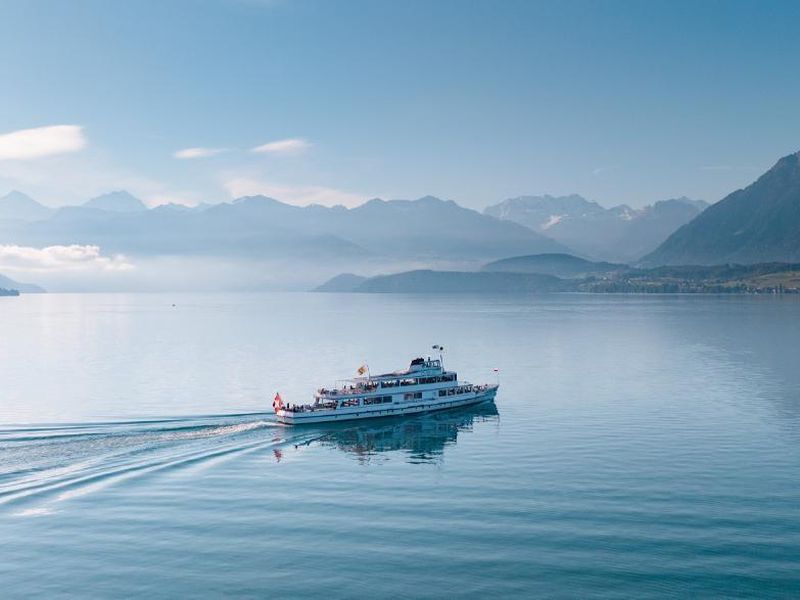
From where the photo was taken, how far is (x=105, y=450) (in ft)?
288

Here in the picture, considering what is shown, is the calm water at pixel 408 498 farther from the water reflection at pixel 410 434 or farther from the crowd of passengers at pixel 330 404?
the crowd of passengers at pixel 330 404

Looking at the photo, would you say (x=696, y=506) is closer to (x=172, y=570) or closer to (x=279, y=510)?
(x=279, y=510)

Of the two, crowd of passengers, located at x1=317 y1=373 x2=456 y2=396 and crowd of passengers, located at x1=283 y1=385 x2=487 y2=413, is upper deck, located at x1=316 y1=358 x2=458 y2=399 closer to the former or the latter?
crowd of passengers, located at x1=317 y1=373 x2=456 y2=396

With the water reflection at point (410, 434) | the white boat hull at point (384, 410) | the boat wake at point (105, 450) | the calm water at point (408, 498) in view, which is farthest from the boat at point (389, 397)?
the boat wake at point (105, 450)

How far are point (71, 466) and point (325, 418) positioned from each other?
1553 inches

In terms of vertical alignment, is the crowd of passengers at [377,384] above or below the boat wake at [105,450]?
above

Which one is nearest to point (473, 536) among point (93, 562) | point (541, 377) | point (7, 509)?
point (93, 562)

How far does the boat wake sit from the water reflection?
7889mm

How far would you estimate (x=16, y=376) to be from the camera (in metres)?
162

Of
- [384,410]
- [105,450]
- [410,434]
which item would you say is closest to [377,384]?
[384,410]

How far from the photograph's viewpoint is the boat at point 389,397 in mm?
110062

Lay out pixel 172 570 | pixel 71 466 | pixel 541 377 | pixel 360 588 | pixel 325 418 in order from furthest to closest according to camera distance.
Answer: pixel 541 377
pixel 325 418
pixel 71 466
pixel 172 570
pixel 360 588

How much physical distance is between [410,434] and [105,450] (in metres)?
42.7

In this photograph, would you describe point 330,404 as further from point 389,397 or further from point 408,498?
point 408,498
